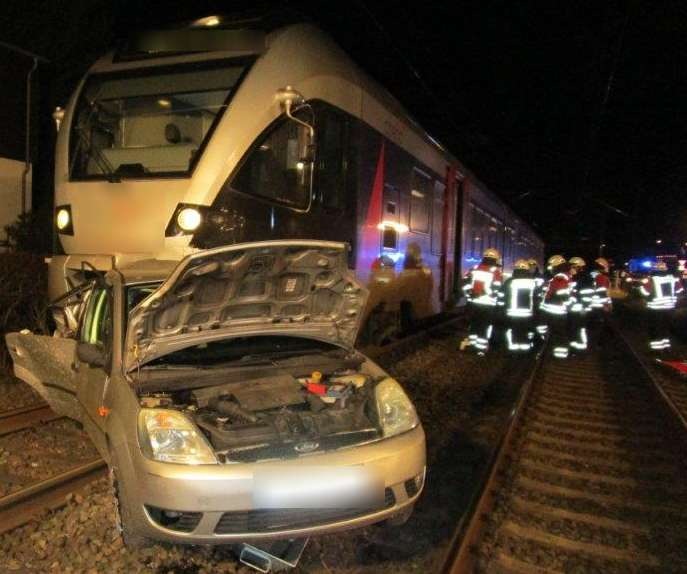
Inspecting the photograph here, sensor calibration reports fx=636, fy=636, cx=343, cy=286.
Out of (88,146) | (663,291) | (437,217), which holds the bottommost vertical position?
(663,291)

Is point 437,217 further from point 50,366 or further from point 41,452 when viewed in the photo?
point 41,452

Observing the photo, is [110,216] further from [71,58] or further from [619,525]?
[71,58]

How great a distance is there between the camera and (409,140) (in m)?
9.51

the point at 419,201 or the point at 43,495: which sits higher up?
the point at 419,201

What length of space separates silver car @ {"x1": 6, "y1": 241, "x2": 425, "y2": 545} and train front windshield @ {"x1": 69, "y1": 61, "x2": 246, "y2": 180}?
208 centimetres

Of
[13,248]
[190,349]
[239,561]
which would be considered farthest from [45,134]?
[239,561]

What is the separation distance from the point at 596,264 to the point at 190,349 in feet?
28.2

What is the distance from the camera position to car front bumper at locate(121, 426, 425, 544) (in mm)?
2982

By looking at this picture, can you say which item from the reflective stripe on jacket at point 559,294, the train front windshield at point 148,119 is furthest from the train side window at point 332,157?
the reflective stripe on jacket at point 559,294

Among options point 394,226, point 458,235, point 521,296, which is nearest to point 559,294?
point 521,296

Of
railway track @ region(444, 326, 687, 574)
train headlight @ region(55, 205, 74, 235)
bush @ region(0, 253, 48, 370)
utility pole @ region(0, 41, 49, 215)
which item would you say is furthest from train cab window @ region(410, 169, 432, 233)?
utility pole @ region(0, 41, 49, 215)

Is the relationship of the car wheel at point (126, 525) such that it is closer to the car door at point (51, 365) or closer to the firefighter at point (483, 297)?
the car door at point (51, 365)

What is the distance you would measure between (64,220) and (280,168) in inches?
96.4

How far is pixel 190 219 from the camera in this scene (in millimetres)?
5730
